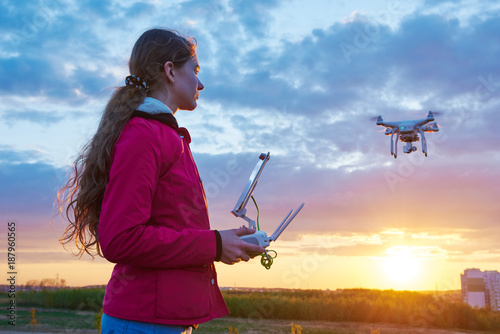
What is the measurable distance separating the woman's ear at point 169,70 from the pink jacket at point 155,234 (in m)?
0.30

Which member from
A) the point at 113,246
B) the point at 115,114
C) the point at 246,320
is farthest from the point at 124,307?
the point at 246,320

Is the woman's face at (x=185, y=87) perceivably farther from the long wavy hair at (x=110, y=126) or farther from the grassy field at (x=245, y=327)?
the grassy field at (x=245, y=327)

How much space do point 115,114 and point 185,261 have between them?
715mm

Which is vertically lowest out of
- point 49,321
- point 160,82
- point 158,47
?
point 49,321

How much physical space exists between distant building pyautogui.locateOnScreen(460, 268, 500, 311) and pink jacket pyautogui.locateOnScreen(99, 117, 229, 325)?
31612 millimetres

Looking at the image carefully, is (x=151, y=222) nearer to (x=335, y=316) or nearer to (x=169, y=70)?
(x=169, y=70)

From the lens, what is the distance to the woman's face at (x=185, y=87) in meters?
2.25

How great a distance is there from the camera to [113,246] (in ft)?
5.83

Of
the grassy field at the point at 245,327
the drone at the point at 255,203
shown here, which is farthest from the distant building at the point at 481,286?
the drone at the point at 255,203

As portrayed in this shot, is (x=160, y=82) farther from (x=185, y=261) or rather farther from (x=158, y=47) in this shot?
(x=185, y=261)

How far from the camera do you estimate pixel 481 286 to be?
30.7 meters

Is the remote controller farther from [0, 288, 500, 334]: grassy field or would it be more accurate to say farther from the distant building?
the distant building

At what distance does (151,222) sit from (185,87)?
68cm

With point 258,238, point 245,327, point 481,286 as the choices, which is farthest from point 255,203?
point 481,286
